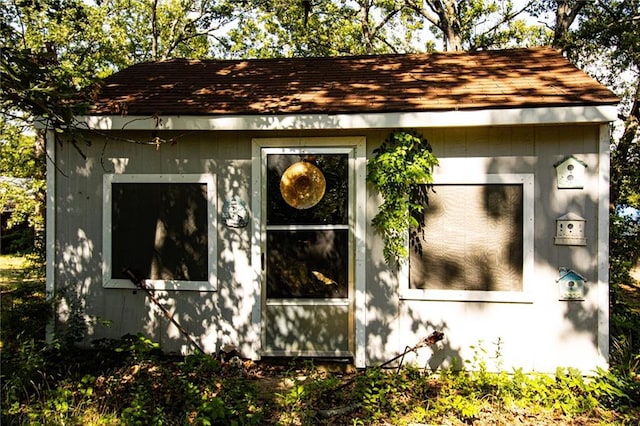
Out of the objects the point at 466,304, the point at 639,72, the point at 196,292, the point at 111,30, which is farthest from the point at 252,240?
the point at 111,30

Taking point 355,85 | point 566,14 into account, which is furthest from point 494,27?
point 355,85

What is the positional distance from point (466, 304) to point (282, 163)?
7.79ft

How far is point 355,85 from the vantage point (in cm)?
514

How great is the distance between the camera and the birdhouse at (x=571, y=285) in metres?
4.30

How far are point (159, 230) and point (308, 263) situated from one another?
1.65 meters

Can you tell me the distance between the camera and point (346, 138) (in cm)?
460

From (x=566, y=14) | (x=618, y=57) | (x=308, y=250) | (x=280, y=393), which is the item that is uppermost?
(x=566, y=14)

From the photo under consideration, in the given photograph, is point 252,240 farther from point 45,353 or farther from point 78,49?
point 78,49

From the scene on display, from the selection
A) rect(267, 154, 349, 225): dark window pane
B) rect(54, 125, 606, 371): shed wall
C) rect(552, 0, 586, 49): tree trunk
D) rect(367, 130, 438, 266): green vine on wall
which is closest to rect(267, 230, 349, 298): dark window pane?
rect(267, 154, 349, 225): dark window pane

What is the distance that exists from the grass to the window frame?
71cm

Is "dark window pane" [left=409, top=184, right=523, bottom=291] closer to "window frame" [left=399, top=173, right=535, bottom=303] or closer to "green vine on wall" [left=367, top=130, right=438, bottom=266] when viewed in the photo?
"window frame" [left=399, top=173, right=535, bottom=303]

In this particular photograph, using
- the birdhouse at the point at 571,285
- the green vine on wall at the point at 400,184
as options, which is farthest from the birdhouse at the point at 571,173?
the green vine on wall at the point at 400,184

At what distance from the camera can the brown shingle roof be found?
4.43 meters

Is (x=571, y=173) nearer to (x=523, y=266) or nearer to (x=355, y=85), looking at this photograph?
(x=523, y=266)
